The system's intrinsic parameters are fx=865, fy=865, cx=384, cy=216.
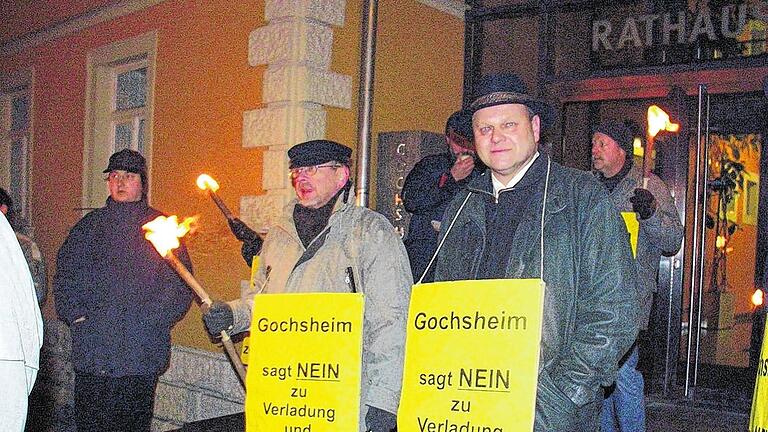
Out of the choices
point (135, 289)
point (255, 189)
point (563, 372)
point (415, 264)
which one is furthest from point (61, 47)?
point (563, 372)

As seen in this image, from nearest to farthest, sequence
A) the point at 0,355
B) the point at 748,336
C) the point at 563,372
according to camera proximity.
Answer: the point at 0,355 → the point at 563,372 → the point at 748,336

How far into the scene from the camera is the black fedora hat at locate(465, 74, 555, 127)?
3090 millimetres

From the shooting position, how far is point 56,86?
31.9ft

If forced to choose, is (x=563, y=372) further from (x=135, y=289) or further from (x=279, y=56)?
(x=279, y=56)

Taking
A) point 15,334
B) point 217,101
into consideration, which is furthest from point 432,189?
point 15,334

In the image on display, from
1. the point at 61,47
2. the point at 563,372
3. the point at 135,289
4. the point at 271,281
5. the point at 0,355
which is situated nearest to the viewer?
the point at 0,355

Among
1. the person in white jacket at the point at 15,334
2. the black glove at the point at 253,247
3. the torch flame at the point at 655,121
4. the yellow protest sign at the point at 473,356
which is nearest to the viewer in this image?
the person in white jacket at the point at 15,334

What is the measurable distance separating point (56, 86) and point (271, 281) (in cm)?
659

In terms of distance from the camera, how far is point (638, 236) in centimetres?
505

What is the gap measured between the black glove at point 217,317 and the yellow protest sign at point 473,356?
1.33 m

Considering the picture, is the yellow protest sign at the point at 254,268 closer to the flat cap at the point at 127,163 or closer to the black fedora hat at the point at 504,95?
the flat cap at the point at 127,163

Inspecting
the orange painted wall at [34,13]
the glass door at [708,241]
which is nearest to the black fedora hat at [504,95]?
the glass door at [708,241]

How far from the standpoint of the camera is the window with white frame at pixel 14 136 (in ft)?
35.1

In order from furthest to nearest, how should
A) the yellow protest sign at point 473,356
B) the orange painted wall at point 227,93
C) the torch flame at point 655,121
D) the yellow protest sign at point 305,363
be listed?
the orange painted wall at point 227,93
the torch flame at point 655,121
the yellow protest sign at point 305,363
the yellow protest sign at point 473,356
